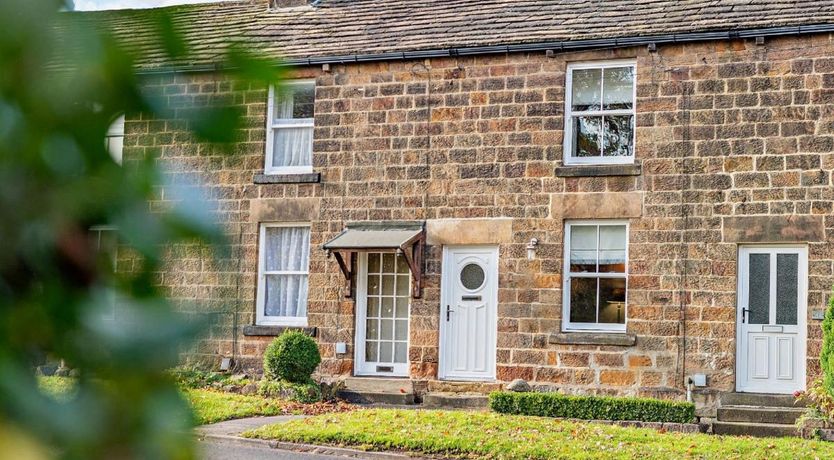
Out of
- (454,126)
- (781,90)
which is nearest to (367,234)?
(454,126)

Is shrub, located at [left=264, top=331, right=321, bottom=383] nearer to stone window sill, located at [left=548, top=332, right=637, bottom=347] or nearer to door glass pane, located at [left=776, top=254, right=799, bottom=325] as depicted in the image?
stone window sill, located at [left=548, top=332, right=637, bottom=347]

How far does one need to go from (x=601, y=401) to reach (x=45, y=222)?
1388 cm

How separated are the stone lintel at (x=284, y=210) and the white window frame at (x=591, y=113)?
4195 millimetres

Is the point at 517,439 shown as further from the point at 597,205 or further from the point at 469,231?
the point at 469,231

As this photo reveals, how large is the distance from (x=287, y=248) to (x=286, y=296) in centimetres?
79

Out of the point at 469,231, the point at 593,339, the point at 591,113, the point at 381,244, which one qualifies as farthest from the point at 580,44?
the point at 593,339

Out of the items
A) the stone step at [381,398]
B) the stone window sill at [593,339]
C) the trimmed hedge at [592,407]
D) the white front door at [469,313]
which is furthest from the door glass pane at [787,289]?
the stone step at [381,398]

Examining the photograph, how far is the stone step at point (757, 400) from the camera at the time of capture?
14703 millimetres

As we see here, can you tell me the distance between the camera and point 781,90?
50.3 ft

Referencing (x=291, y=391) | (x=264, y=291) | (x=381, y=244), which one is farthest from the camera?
(x=264, y=291)

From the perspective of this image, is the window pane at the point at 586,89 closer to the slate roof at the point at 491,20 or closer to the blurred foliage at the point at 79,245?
the slate roof at the point at 491,20

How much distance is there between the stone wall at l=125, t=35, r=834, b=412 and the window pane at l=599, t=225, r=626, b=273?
0.22 meters

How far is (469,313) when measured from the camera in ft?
55.3

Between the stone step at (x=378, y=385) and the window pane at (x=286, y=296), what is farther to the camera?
the window pane at (x=286, y=296)
